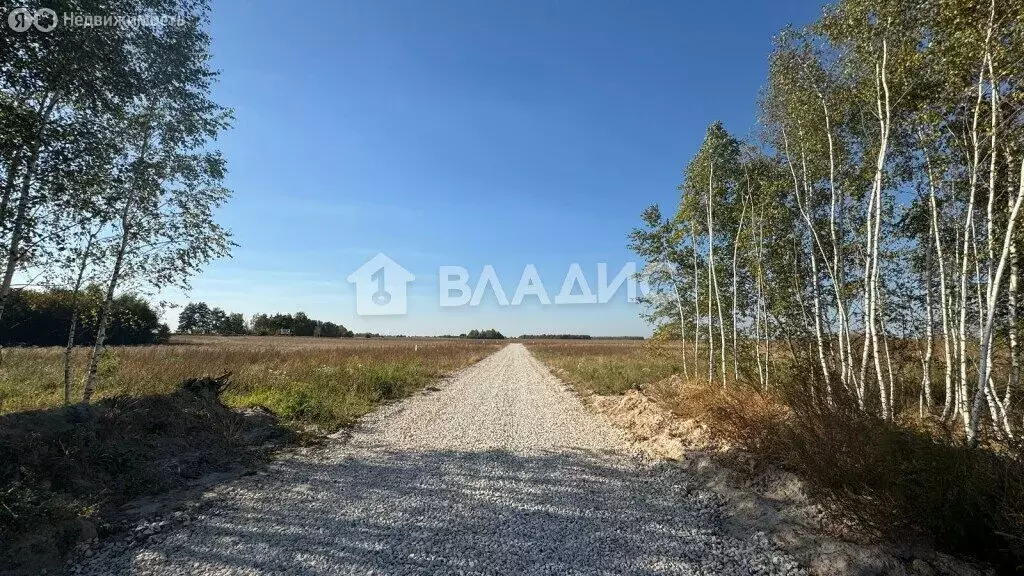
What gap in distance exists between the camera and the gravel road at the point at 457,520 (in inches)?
133

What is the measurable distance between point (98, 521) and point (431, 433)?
4901 millimetres

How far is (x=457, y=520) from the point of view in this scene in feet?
13.8

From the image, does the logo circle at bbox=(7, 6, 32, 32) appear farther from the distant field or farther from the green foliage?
the green foliage

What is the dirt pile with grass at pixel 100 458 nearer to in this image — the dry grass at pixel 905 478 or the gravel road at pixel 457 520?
the gravel road at pixel 457 520

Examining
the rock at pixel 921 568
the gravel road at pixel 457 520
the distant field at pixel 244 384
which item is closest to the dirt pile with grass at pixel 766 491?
the rock at pixel 921 568

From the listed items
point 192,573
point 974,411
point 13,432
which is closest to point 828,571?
point 974,411

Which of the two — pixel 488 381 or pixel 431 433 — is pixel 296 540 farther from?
pixel 488 381

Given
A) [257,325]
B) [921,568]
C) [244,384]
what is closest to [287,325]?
[257,325]

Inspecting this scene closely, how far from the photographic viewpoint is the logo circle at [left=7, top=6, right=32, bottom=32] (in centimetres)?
473

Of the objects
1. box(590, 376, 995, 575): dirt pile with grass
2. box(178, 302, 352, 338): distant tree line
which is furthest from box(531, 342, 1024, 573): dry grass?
box(178, 302, 352, 338): distant tree line

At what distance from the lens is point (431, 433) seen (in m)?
8.17

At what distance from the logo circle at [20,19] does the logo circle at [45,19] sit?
50 millimetres

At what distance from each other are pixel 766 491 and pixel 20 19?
10019 millimetres

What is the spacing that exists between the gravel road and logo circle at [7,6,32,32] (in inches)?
225
